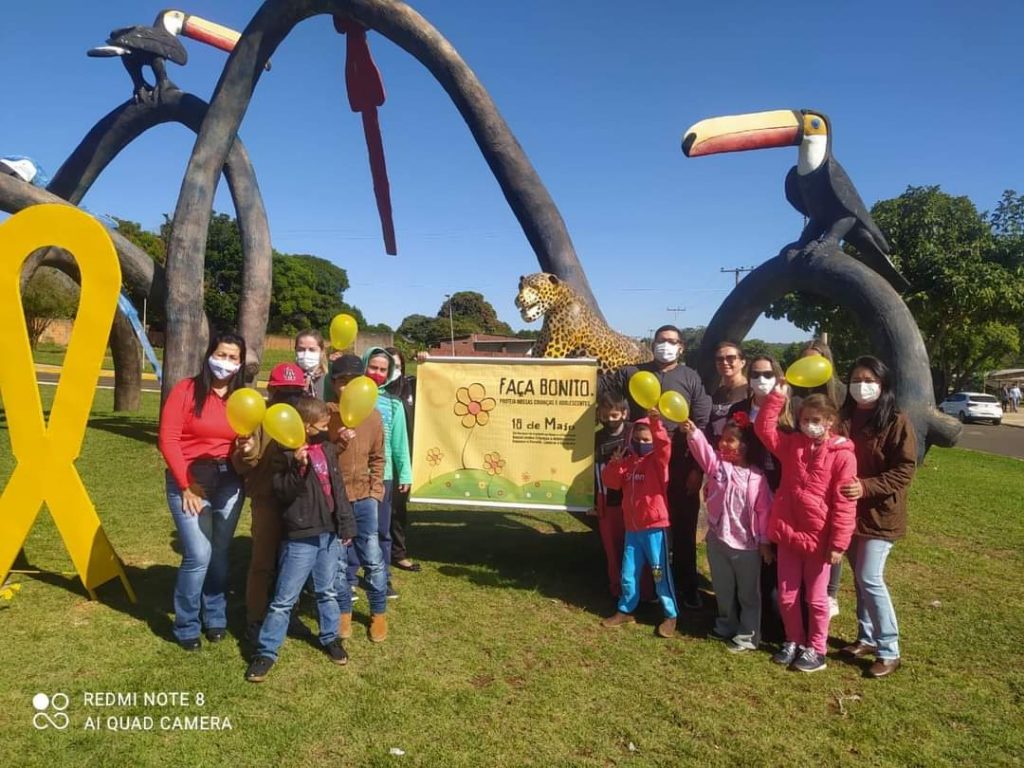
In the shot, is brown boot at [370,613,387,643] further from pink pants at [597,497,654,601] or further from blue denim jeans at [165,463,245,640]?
pink pants at [597,497,654,601]

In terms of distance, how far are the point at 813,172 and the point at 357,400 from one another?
5.04m

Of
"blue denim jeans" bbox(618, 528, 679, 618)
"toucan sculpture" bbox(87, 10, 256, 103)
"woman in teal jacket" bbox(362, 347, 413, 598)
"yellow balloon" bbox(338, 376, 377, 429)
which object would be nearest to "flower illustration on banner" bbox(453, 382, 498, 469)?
"woman in teal jacket" bbox(362, 347, 413, 598)

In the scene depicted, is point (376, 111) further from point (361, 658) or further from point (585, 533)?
point (361, 658)

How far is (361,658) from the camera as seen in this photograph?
352 centimetres

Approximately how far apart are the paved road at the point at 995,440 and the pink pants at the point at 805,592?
11.3 m

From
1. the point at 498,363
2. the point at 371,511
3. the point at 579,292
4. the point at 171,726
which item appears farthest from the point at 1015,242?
the point at 171,726

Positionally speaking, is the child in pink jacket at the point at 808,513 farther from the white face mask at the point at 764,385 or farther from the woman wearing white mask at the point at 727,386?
the woman wearing white mask at the point at 727,386

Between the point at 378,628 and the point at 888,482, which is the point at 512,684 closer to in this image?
the point at 378,628

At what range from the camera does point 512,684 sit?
10.8 feet

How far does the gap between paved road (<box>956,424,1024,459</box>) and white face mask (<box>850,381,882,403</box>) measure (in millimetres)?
11163

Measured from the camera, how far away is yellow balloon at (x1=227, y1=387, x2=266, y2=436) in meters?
3.01

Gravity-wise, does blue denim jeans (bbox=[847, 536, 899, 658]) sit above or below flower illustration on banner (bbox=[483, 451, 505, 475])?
below

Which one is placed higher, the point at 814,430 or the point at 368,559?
the point at 814,430

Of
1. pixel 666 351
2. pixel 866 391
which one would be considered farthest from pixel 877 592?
pixel 666 351
